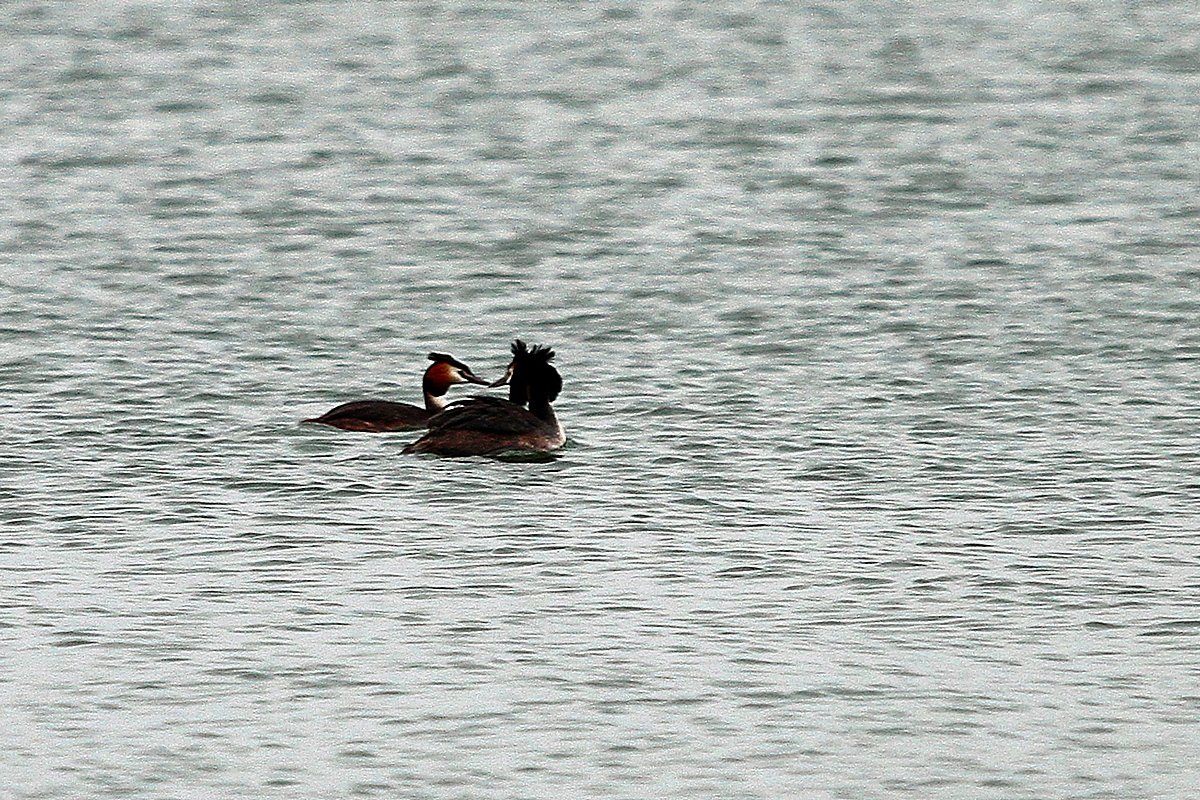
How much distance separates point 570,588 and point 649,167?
55.9 feet

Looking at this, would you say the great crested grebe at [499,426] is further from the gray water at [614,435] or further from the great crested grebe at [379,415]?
the great crested grebe at [379,415]

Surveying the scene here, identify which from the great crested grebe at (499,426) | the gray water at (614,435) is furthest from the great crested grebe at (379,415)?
the great crested grebe at (499,426)

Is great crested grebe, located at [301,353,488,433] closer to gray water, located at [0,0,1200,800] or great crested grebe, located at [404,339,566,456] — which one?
gray water, located at [0,0,1200,800]

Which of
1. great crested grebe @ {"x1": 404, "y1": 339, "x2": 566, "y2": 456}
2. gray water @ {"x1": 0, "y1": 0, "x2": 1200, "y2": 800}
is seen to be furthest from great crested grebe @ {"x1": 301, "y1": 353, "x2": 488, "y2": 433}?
great crested grebe @ {"x1": 404, "y1": 339, "x2": 566, "y2": 456}

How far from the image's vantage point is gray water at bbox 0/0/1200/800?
1176 centimetres

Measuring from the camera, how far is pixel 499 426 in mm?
17938

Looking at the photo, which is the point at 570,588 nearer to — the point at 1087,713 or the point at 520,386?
the point at 1087,713

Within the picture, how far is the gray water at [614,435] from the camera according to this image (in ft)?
A: 38.6

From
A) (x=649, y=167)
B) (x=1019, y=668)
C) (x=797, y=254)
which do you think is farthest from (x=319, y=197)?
(x=1019, y=668)

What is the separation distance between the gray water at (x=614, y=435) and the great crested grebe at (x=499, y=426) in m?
0.18

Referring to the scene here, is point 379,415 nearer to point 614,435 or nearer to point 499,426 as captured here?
point 499,426

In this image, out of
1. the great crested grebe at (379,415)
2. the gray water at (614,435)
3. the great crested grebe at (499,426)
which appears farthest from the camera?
the great crested grebe at (379,415)

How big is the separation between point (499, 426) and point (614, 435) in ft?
2.93

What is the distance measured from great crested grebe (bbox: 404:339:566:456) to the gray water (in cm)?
18
